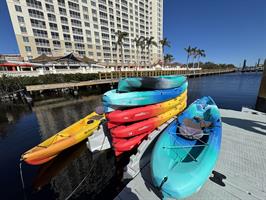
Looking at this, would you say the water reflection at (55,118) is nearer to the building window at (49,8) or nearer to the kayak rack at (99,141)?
the kayak rack at (99,141)

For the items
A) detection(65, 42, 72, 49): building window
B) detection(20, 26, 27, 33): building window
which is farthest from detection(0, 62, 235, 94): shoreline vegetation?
detection(65, 42, 72, 49): building window

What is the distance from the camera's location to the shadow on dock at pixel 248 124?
4722 mm

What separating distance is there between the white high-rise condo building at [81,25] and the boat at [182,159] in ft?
129

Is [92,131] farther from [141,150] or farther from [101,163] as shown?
[141,150]

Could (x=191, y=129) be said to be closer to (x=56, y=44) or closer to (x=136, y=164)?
(x=136, y=164)

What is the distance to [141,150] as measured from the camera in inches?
158

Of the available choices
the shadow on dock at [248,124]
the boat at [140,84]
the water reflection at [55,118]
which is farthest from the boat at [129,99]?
the water reflection at [55,118]

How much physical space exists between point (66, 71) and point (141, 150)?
21.0m

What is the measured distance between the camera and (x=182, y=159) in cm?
301

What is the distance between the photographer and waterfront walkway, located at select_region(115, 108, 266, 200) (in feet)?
8.00

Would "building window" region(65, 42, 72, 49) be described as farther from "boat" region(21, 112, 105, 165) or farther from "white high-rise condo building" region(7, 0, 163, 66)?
"boat" region(21, 112, 105, 165)

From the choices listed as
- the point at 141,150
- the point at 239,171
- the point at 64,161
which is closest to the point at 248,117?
the point at 239,171

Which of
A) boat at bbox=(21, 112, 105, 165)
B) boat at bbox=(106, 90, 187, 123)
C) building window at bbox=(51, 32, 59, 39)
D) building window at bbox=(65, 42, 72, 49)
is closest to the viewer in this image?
boat at bbox=(21, 112, 105, 165)

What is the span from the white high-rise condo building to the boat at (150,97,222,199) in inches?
1553
